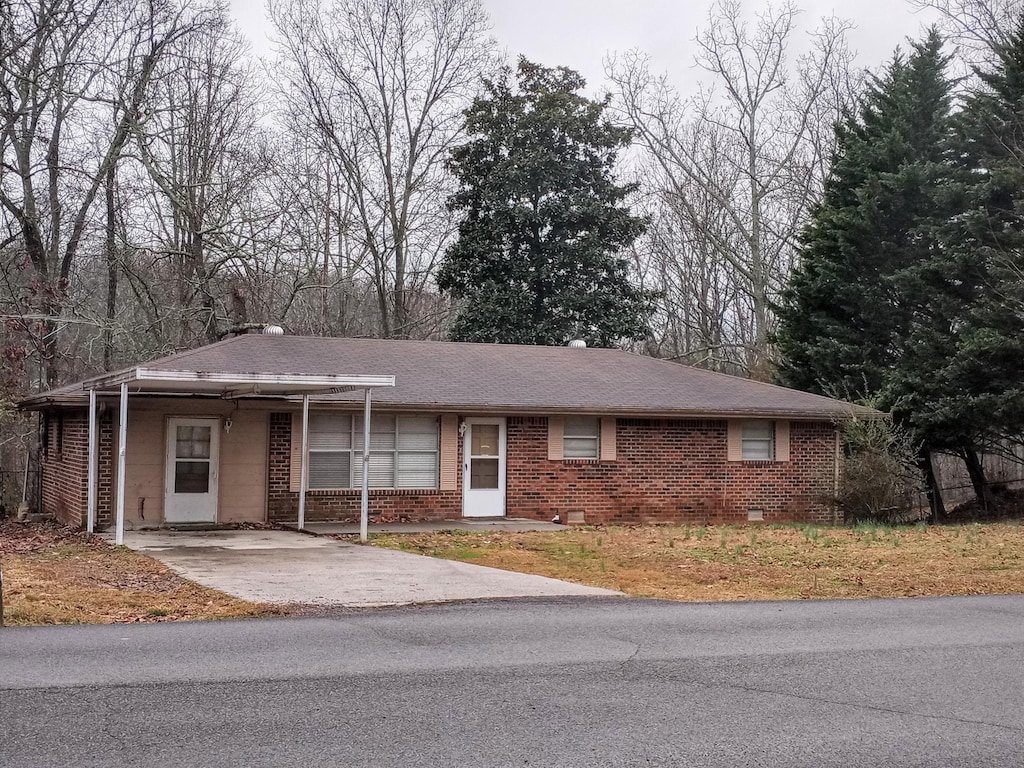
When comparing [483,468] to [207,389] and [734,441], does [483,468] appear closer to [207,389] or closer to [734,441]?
[734,441]

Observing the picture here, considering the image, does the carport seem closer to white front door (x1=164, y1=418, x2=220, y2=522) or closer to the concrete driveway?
white front door (x1=164, y1=418, x2=220, y2=522)

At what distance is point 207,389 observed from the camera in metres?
18.0

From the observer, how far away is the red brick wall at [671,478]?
20.9m

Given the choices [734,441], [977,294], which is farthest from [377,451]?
[977,294]

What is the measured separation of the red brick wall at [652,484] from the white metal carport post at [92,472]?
144 inches

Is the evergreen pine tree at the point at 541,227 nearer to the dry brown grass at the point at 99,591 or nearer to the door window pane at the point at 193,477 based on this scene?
the door window pane at the point at 193,477

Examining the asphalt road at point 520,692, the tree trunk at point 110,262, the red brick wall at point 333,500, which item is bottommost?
the asphalt road at point 520,692

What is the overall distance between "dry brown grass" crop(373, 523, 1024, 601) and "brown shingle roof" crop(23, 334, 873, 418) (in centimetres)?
262

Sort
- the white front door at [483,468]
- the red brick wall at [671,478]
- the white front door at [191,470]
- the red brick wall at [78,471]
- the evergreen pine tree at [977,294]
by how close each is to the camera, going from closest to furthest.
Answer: the red brick wall at [78,471] < the white front door at [191,470] < the white front door at [483,468] < the red brick wall at [671,478] < the evergreen pine tree at [977,294]

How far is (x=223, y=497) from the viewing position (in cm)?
1886

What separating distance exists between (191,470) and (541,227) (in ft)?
59.2

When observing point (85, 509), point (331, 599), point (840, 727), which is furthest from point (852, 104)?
point (840, 727)

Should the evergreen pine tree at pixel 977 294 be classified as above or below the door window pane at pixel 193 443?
above

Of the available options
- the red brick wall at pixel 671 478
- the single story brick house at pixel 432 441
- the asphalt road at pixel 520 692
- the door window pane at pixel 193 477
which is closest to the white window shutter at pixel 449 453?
the single story brick house at pixel 432 441
